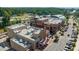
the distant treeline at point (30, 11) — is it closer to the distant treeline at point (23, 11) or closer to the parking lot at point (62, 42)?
the distant treeline at point (23, 11)

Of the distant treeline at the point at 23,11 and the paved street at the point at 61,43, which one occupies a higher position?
the distant treeline at the point at 23,11

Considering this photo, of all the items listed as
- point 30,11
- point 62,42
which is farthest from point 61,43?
point 30,11

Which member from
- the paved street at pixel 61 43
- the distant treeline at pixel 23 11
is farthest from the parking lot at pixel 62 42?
the distant treeline at pixel 23 11

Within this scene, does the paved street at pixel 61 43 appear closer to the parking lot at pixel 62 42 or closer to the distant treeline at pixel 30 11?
the parking lot at pixel 62 42

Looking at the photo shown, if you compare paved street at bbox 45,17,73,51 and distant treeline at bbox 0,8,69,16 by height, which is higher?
distant treeline at bbox 0,8,69,16

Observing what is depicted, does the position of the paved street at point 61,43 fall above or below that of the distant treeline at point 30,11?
below

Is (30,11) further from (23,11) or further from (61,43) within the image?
(61,43)

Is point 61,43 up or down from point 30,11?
down

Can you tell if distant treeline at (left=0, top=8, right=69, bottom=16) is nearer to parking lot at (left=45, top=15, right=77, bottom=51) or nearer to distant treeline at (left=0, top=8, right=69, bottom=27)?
distant treeline at (left=0, top=8, right=69, bottom=27)

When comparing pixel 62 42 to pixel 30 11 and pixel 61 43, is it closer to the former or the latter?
pixel 61 43

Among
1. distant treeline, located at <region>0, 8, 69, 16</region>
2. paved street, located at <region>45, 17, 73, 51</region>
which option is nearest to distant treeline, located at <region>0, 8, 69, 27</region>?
distant treeline, located at <region>0, 8, 69, 16</region>

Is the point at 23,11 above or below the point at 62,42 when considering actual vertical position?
above
